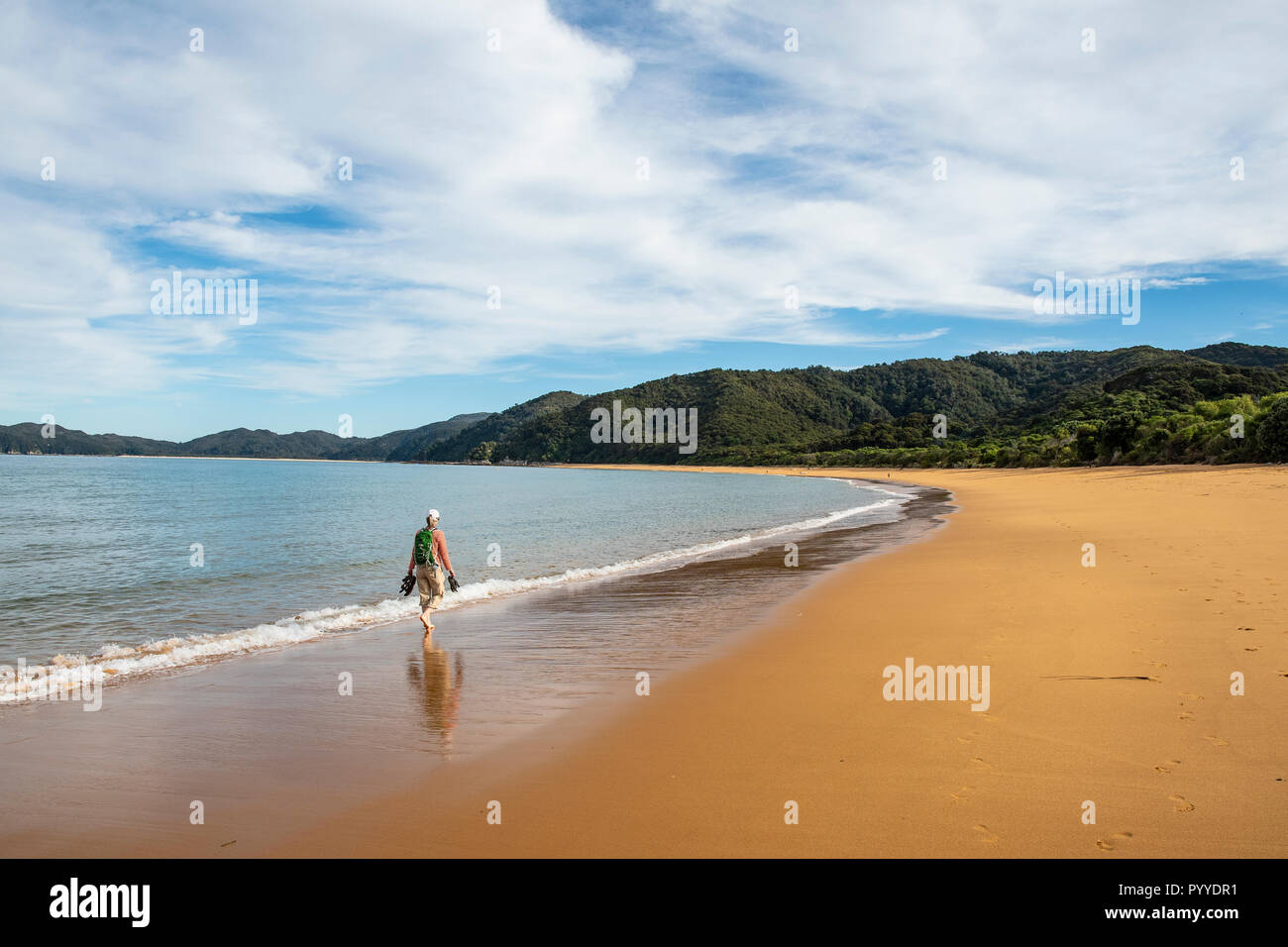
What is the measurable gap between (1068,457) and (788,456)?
74.8 m

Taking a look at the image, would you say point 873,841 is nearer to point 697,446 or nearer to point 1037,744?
point 1037,744

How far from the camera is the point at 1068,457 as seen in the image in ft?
225

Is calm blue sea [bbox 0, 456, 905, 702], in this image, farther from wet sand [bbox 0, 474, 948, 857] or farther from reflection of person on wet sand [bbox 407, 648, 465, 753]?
reflection of person on wet sand [bbox 407, 648, 465, 753]

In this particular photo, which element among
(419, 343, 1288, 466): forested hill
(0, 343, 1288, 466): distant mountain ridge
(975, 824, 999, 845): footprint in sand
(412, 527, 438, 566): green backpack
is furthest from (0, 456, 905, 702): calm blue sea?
(0, 343, 1288, 466): distant mountain ridge

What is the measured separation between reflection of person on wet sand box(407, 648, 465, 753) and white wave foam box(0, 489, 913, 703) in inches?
112

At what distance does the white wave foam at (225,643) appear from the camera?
861 cm

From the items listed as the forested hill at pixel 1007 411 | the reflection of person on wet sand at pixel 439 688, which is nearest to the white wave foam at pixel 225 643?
the reflection of person on wet sand at pixel 439 688

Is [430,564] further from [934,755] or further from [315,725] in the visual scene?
[934,755]

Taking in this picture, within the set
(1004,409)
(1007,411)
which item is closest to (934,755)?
(1007,411)

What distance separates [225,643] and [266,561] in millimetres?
10302

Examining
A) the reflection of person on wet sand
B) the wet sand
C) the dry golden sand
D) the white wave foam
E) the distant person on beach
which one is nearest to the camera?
the dry golden sand

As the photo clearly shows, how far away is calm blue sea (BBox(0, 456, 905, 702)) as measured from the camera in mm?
11156

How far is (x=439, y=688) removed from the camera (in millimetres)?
8031
